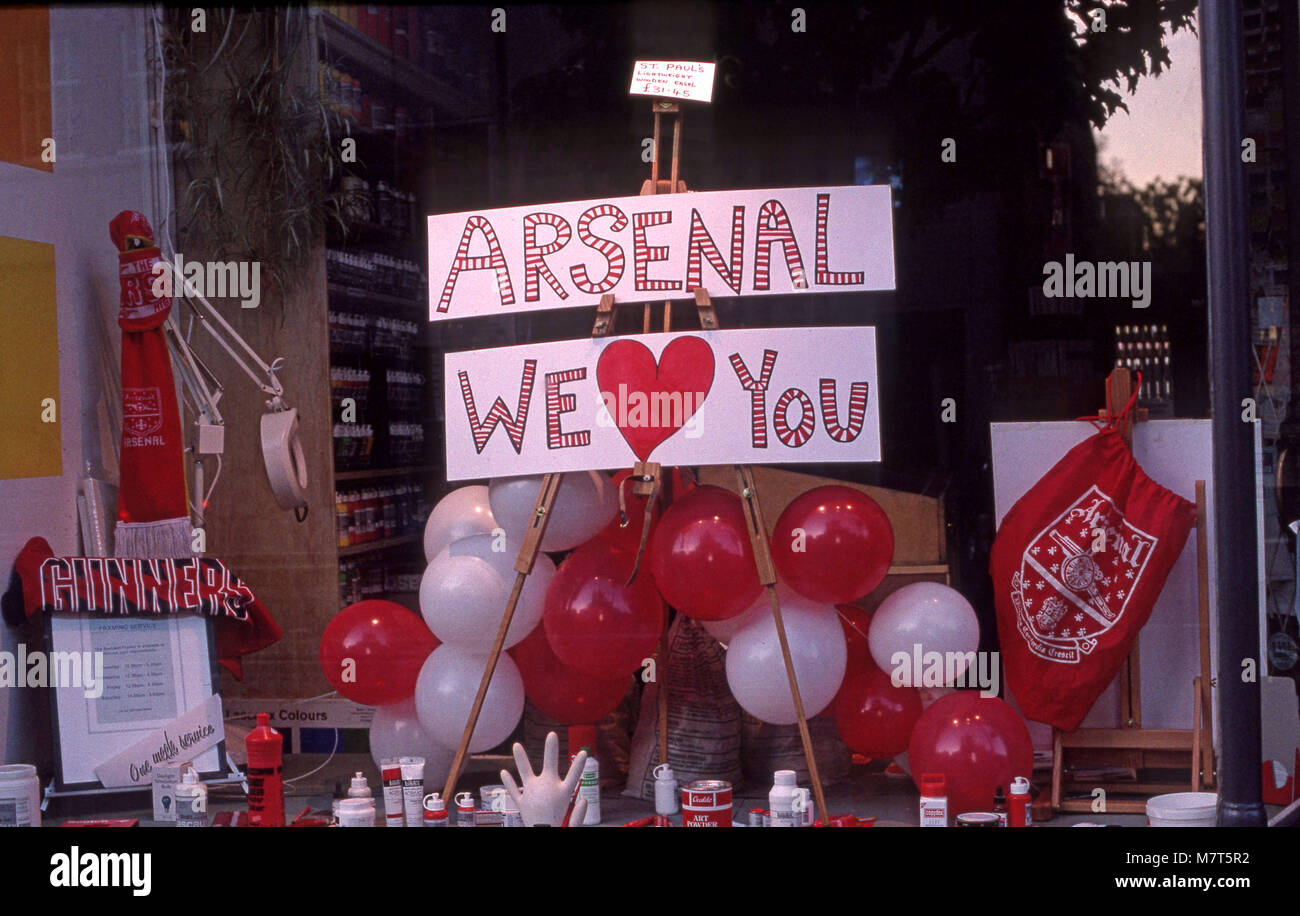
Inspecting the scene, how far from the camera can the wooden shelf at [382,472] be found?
426 cm

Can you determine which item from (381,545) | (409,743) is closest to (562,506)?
(381,545)

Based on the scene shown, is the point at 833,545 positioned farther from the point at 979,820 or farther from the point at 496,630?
the point at 496,630

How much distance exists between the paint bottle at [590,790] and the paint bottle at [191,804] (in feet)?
3.71

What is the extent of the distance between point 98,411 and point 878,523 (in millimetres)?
2690

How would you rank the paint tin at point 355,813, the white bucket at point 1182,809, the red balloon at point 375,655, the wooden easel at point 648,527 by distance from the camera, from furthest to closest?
1. the red balloon at point 375,655
2. the wooden easel at point 648,527
3. the paint tin at point 355,813
4. the white bucket at point 1182,809

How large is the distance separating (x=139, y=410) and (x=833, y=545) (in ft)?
8.01

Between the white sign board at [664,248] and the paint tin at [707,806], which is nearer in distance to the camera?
the paint tin at [707,806]

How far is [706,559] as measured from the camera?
381 centimetres

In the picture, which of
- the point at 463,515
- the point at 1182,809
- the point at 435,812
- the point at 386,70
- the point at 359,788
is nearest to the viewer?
the point at 1182,809

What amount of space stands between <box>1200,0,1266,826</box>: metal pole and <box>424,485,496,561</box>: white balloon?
2.17 metres

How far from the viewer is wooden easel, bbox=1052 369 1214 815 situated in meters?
3.91

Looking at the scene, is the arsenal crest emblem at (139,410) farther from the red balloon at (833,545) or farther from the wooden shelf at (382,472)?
the red balloon at (833,545)

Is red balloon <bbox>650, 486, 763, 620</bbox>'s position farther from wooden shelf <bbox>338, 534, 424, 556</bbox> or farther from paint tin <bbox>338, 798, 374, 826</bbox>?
paint tin <bbox>338, 798, 374, 826</bbox>

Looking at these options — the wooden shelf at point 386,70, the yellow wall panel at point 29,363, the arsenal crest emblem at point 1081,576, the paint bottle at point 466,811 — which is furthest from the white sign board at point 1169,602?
the yellow wall panel at point 29,363
